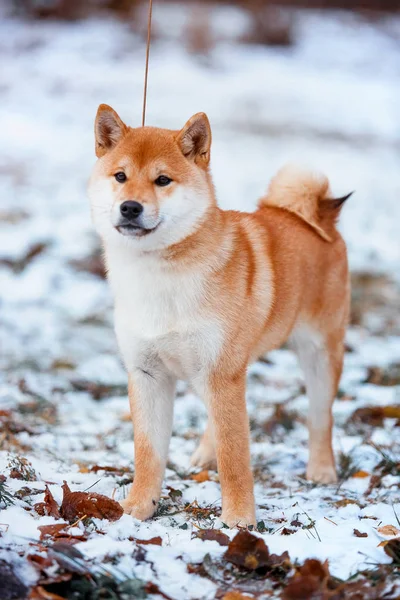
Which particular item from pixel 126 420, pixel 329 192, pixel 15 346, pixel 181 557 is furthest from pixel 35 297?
pixel 181 557

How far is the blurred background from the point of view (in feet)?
25.2

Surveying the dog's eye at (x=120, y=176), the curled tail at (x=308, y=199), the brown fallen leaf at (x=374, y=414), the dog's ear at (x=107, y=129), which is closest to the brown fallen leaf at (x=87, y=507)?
the dog's eye at (x=120, y=176)

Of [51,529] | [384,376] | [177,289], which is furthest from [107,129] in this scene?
A: [384,376]

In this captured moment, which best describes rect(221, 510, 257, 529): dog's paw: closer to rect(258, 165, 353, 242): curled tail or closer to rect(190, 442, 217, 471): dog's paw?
rect(190, 442, 217, 471): dog's paw

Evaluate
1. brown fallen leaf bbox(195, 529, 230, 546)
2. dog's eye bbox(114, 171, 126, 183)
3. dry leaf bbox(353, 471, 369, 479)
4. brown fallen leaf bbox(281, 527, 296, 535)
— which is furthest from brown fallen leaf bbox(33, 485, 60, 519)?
dry leaf bbox(353, 471, 369, 479)

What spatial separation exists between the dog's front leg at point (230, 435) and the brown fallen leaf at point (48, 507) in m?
0.81

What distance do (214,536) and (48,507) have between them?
2.55ft

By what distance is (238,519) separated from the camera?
10.9 feet

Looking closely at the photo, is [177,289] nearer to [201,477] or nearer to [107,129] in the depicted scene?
[107,129]

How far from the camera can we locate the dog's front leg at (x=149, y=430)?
11.8ft

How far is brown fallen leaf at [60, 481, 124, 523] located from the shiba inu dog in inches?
13.0

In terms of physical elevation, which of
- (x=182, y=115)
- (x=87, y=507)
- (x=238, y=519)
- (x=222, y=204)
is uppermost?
(x=182, y=115)

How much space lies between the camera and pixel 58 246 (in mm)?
8539

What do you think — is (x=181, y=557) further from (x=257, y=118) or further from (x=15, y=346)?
(x=257, y=118)
